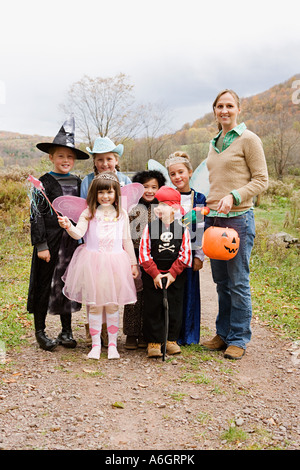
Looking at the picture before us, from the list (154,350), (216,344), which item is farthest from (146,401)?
(216,344)

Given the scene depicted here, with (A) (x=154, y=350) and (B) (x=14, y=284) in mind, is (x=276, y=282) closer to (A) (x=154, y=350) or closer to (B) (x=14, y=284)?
(A) (x=154, y=350)

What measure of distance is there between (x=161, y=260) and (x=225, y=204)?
821mm

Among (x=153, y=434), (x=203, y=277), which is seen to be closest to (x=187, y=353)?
(x=153, y=434)

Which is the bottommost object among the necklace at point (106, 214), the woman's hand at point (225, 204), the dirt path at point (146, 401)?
the dirt path at point (146, 401)

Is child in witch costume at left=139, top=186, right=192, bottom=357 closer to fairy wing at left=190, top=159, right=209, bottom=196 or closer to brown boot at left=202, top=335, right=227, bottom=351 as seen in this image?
fairy wing at left=190, top=159, right=209, bottom=196

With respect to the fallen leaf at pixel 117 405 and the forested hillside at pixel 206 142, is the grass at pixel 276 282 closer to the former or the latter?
the fallen leaf at pixel 117 405

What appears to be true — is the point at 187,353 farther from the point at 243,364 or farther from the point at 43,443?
the point at 43,443

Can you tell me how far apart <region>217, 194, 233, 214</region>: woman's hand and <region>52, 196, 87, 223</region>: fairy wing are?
1311 millimetres

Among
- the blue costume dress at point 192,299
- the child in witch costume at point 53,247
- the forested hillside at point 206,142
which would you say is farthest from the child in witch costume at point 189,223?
the forested hillside at point 206,142

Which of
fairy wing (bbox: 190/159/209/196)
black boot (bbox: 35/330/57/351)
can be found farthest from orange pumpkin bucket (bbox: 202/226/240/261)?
black boot (bbox: 35/330/57/351)

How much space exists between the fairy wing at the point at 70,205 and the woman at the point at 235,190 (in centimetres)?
124

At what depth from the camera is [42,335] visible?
4.16 m

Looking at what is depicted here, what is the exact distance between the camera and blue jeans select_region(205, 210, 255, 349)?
12.6 ft

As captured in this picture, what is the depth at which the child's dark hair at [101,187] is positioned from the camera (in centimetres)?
382
